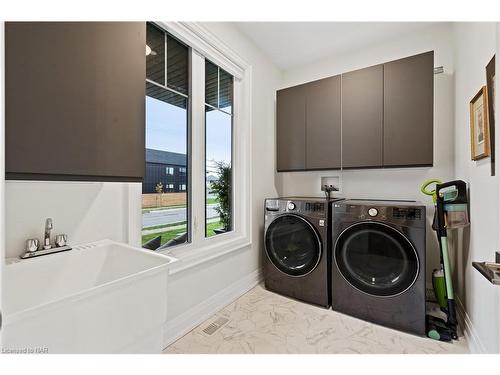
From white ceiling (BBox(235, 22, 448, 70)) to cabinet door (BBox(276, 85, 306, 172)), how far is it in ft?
1.48

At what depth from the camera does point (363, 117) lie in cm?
221

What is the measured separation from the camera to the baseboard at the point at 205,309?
1.62 m

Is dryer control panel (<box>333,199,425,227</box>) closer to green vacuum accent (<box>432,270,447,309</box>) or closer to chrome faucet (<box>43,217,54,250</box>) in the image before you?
green vacuum accent (<box>432,270,447,309</box>)

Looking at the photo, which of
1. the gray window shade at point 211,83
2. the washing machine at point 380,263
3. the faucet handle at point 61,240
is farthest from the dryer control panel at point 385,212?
the faucet handle at point 61,240

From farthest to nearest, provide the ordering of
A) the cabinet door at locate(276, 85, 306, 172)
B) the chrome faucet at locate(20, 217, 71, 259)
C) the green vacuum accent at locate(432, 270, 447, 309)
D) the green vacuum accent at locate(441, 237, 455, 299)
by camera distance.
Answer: the cabinet door at locate(276, 85, 306, 172) < the green vacuum accent at locate(432, 270, 447, 309) < the green vacuum accent at locate(441, 237, 455, 299) < the chrome faucet at locate(20, 217, 71, 259)

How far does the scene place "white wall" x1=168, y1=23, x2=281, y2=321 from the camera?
1.75m

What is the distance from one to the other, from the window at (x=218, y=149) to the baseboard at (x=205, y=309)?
56 cm

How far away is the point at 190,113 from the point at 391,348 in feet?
7.49

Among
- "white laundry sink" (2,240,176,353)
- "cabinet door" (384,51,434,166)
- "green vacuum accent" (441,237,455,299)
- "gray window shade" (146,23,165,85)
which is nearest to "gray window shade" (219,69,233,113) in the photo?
"gray window shade" (146,23,165,85)

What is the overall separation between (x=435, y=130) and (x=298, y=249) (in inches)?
70.8

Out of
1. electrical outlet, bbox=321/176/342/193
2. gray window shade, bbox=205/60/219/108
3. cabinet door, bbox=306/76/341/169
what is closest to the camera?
gray window shade, bbox=205/60/219/108

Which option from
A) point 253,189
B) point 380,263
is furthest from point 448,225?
point 253,189

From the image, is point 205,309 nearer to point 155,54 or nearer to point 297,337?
point 297,337
